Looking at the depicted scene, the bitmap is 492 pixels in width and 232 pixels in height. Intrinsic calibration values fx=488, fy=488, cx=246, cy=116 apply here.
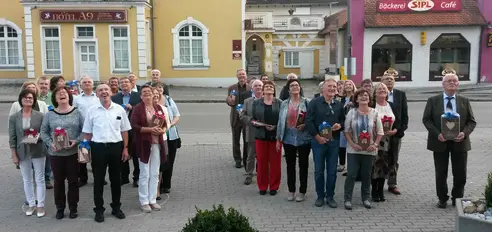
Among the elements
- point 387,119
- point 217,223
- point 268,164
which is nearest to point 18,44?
point 268,164

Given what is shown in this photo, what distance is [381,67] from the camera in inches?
1155

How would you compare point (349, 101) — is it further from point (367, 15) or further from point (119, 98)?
point (367, 15)

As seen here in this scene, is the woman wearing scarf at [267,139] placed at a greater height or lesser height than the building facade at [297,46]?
lesser

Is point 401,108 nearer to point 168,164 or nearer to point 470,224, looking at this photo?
point 470,224

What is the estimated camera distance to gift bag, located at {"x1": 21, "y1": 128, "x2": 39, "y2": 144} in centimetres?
641

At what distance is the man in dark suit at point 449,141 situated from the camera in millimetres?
6562

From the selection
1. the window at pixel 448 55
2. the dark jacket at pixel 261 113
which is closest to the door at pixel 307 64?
the window at pixel 448 55

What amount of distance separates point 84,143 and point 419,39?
2607 centimetres

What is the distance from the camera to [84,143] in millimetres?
6168

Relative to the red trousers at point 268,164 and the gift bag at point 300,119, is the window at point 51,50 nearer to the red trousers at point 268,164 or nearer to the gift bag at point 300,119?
the red trousers at point 268,164

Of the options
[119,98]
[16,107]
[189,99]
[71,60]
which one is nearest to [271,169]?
[119,98]

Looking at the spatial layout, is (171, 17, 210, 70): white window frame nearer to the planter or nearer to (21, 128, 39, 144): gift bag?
(21, 128, 39, 144): gift bag

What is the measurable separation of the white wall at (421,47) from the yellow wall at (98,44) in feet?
44.0

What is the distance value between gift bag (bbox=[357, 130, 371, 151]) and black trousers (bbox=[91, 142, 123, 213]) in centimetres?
318
